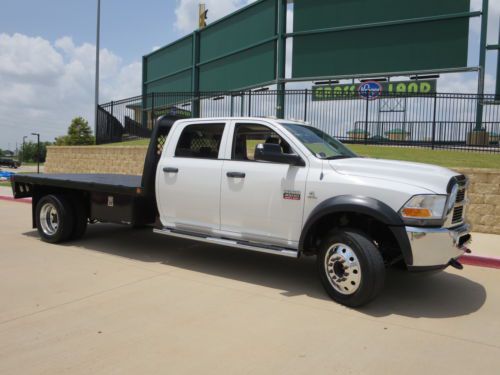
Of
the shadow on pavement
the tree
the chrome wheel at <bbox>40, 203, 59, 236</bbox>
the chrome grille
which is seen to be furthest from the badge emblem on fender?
the tree

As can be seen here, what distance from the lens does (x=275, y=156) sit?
5.38 metres

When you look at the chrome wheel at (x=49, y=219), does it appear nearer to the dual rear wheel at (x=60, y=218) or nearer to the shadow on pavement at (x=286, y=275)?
the dual rear wheel at (x=60, y=218)

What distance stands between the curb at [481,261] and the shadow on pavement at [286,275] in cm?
98

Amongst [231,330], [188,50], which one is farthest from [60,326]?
[188,50]

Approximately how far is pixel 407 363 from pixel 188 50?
104 feet

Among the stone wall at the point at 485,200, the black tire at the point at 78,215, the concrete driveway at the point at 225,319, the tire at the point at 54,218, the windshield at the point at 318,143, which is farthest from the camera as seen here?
the stone wall at the point at 485,200

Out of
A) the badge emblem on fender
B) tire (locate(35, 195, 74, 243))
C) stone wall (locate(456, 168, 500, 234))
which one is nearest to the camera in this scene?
the badge emblem on fender

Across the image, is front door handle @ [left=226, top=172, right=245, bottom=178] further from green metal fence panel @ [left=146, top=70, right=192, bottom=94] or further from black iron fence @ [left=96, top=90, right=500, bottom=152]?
green metal fence panel @ [left=146, top=70, right=192, bottom=94]

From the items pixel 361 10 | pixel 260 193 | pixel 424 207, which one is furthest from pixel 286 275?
pixel 361 10

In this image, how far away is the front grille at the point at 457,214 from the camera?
195 inches

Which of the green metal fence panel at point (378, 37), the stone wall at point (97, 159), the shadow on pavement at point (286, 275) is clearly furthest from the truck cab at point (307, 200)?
the green metal fence panel at point (378, 37)

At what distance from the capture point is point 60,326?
4230 millimetres

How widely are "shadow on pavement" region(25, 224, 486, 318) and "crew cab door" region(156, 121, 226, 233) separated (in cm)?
72

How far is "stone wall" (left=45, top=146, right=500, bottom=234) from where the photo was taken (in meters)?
9.32
